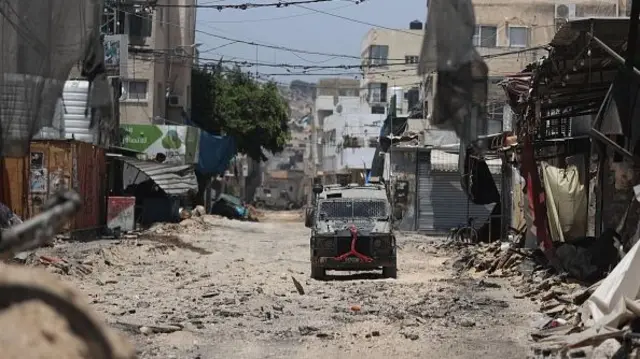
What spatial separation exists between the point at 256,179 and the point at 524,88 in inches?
3752

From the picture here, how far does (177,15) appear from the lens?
56500 mm

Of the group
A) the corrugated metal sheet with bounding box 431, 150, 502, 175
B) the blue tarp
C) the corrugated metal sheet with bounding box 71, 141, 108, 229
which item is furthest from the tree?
the corrugated metal sheet with bounding box 71, 141, 108, 229

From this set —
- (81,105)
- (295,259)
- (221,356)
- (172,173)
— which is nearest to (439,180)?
(172,173)

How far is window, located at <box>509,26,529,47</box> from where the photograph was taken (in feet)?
151

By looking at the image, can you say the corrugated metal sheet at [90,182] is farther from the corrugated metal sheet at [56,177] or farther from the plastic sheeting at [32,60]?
the plastic sheeting at [32,60]

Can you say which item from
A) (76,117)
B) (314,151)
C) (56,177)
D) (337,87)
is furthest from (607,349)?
(337,87)

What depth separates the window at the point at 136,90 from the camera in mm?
47219

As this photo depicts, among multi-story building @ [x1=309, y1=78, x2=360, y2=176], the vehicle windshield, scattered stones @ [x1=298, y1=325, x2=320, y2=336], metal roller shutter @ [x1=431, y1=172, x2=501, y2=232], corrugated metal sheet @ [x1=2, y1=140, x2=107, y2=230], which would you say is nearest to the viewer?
scattered stones @ [x1=298, y1=325, x2=320, y2=336]

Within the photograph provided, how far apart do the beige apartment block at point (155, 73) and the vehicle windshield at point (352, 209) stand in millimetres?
22859

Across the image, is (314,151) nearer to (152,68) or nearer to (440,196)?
(152,68)

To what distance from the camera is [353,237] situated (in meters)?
20.0

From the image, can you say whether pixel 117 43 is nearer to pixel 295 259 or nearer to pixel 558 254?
pixel 295 259

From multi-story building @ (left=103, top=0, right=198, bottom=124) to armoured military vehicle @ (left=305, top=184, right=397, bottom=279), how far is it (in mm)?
20915

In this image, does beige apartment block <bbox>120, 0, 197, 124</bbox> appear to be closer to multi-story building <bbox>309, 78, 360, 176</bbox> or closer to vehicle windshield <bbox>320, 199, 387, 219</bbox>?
vehicle windshield <bbox>320, 199, 387, 219</bbox>
